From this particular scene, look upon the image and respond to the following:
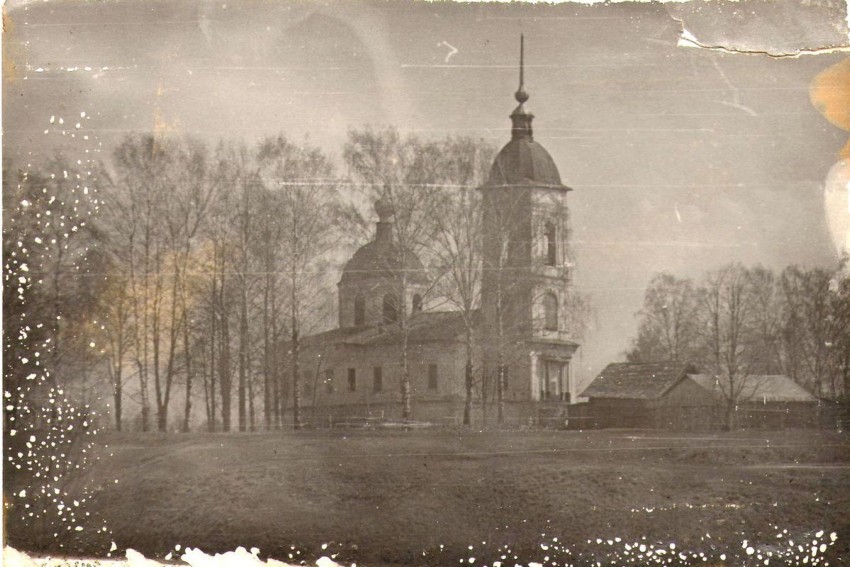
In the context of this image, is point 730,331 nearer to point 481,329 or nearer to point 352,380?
point 481,329

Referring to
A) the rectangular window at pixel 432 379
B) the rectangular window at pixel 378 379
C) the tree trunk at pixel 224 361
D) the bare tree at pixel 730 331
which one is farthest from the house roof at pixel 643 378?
the tree trunk at pixel 224 361

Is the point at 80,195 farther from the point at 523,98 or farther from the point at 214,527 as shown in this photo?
the point at 523,98

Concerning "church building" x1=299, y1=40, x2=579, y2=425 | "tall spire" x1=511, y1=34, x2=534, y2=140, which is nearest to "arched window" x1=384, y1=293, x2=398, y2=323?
"church building" x1=299, y1=40, x2=579, y2=425

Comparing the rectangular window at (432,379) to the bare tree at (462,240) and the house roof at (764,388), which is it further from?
the house roof at (764,388)

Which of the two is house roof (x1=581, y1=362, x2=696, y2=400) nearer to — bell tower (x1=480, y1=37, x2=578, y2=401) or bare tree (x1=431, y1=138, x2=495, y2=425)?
bell tower (x1=480, y1=37, x2=578, y2=401)

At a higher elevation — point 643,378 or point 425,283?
point 425,283

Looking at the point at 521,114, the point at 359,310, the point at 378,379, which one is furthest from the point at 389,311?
the point at 521,114

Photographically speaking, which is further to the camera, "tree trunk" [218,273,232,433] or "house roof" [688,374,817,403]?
"tree trunk" [218,273,232,433]
